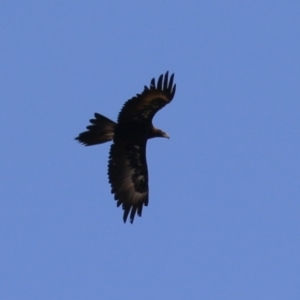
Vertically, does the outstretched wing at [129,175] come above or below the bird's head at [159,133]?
below

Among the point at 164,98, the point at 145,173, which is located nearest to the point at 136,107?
the point at 164,98

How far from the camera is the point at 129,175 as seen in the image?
27438 millimetres

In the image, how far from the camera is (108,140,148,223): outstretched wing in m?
27.0

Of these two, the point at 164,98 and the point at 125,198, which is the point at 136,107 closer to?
the point at 164,98

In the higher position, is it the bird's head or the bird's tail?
the bird's head

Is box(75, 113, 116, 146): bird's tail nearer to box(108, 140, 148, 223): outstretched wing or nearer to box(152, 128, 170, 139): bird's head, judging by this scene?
box(108, 140, 148, 223): outstretched wing

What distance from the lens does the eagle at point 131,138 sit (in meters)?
25.6

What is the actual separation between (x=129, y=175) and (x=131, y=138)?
40.8 inches

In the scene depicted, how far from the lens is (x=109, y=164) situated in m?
27.1

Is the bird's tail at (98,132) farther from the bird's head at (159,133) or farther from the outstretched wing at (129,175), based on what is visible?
the bird's head at (159,133)

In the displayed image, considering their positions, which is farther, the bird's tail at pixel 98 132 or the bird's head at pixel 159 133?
the bird's head at pixel 159 133

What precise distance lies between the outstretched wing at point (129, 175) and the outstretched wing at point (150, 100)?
106 cm

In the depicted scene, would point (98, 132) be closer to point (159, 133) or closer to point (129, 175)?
point (159, 133)

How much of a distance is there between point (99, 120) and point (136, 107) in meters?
1.03
